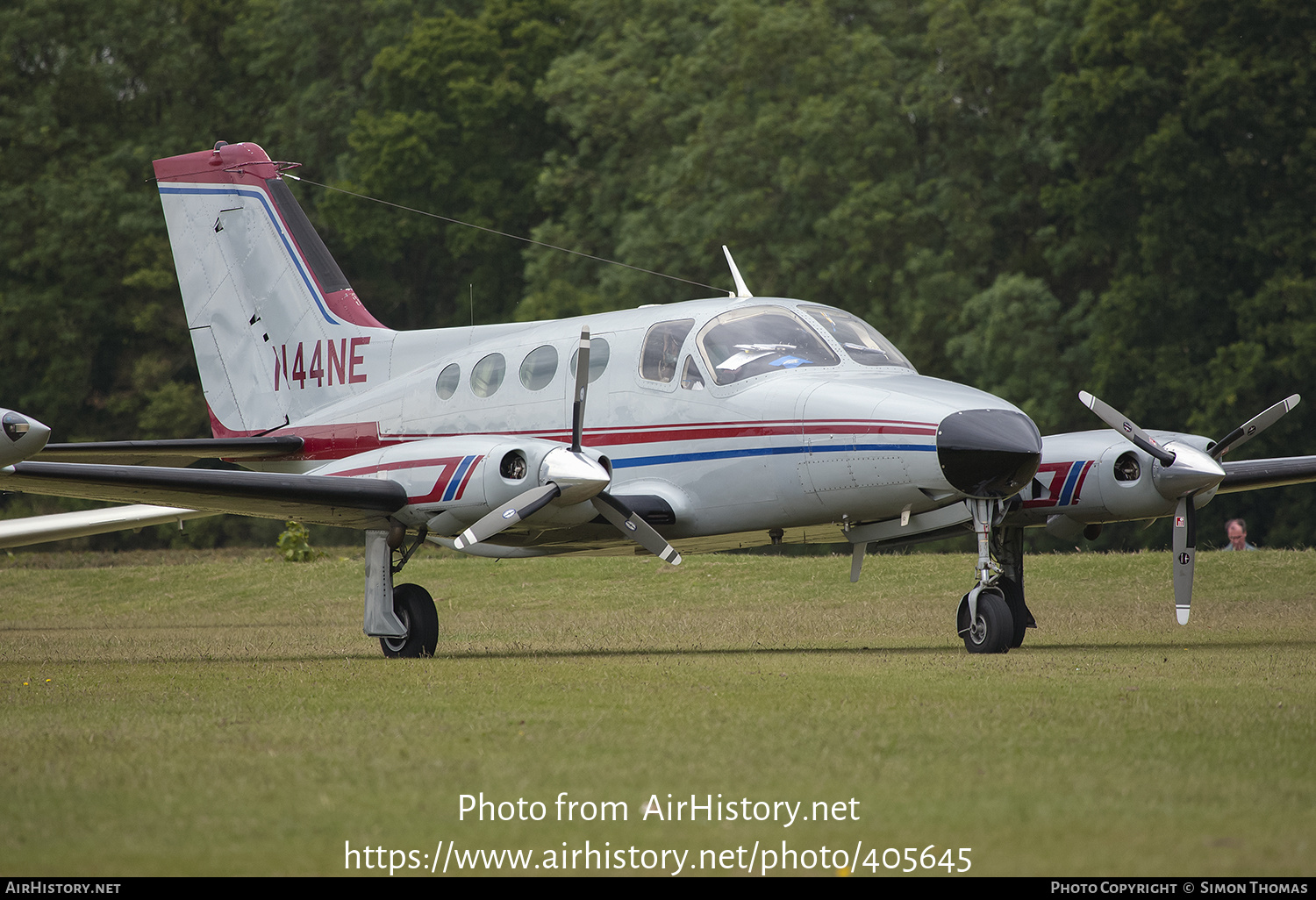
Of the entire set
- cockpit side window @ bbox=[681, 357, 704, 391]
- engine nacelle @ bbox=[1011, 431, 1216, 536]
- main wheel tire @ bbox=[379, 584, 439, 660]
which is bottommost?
main wheel tire @ bbox=[379, 584, 439, 660]

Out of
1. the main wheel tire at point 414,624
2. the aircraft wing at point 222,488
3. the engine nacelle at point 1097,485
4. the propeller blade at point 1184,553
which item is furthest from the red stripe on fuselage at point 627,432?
the propeller blade at point 1184,553

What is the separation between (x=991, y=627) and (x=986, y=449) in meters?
1.75

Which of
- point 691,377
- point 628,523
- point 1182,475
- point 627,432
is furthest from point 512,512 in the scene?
point 1182,475

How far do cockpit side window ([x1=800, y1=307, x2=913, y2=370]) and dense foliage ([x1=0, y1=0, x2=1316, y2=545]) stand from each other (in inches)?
763

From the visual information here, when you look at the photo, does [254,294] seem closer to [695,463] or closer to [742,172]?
[695,463]

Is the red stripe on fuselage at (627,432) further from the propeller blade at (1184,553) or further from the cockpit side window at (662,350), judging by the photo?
the propeller blade at (1184,553)

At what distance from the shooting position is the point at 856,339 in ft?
47.7

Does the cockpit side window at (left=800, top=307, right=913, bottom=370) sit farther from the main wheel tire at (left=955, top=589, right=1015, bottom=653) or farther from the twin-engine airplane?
the main wheel tire at (left=955, top=589, right=1015, bottom=653)

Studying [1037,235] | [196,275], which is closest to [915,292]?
[1037,235]

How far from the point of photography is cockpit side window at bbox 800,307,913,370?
1433 cm

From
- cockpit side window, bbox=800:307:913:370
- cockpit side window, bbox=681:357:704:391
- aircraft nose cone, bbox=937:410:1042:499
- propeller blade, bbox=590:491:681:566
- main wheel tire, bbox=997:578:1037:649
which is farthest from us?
main wheel tire, bbox=997:578:1037:649

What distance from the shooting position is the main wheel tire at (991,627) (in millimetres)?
13227

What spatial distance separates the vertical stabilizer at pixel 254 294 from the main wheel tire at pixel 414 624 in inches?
154

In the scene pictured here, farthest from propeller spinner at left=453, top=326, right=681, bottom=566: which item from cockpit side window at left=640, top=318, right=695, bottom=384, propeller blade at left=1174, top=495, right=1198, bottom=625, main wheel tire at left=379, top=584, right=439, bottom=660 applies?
propeller blade at left=1174, top=495, right=1198, bottom=625
